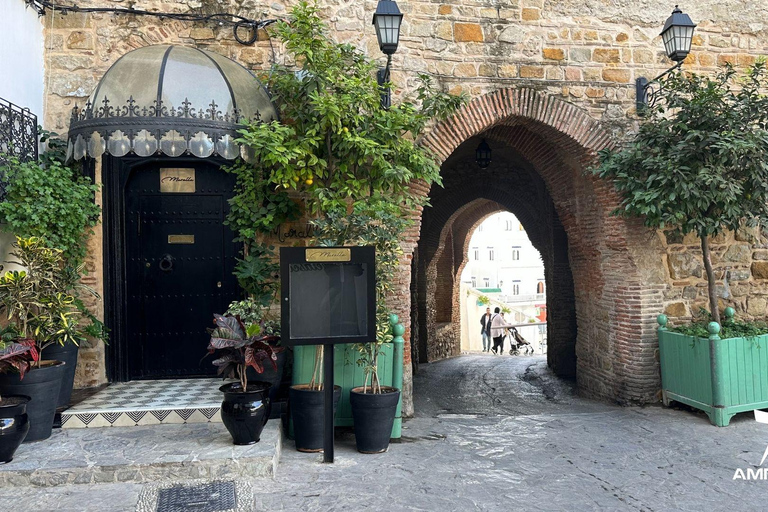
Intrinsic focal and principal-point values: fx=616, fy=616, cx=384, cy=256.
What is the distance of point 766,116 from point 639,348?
2771mm

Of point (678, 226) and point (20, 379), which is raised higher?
point (678, 226)

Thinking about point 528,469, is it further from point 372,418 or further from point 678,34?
→ point 678,34

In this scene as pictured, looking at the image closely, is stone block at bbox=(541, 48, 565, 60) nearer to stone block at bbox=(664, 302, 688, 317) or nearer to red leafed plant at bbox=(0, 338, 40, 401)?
stone block at bbox=(664, 302, 688, 317)

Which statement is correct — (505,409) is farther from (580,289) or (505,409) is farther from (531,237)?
(531,237)

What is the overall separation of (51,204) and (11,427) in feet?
6.63

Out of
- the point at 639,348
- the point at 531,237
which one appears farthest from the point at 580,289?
the point at 531,237

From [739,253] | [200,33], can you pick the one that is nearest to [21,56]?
[200,33]

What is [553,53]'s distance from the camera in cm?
698

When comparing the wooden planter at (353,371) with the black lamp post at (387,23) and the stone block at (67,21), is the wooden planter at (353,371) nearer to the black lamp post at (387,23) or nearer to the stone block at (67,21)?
the black lamp post at (387,23)

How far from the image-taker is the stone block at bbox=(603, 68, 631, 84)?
23.2 feet

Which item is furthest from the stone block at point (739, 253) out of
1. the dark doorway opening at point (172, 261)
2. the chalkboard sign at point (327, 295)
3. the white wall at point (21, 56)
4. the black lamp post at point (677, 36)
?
the white wall at point (21, 56)

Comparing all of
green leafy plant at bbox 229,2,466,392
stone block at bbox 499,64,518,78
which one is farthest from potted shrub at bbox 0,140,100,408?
stone block at bbox 499,64,518,78

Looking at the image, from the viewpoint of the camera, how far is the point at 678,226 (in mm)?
7090

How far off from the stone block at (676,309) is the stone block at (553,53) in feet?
10.3
